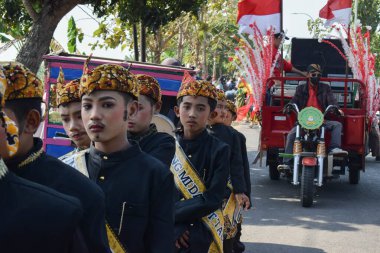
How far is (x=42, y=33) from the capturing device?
35.4 feet

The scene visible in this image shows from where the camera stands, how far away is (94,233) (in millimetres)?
2117

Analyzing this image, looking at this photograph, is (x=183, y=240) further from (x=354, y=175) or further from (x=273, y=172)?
(x=273, y=172)

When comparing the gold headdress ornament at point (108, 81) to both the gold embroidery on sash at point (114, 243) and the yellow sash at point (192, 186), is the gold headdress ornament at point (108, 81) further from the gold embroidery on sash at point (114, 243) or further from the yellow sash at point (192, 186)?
the yellow sash at point (192, 186)

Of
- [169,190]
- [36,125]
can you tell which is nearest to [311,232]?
[169,190]

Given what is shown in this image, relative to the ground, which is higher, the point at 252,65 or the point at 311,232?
the point at 252,65

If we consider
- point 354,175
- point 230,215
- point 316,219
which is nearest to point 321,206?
point 316,219

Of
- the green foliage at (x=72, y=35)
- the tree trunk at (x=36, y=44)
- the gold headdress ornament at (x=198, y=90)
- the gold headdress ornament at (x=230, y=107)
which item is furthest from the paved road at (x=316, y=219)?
the green foliage at (x=72, y=35)

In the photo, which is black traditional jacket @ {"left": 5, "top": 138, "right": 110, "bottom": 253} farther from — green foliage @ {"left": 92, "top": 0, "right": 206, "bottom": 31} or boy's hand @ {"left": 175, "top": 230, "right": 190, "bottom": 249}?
green foliage @ {"left": 92, "top": 0, "right": 206, "bottom": 31}

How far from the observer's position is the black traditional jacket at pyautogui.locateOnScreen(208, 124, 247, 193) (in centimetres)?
598

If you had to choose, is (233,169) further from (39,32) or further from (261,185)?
(261,185)

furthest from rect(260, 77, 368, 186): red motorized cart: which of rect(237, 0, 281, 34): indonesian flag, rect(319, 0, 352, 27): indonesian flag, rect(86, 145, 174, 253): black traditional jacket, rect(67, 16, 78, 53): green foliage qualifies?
rect(67, 16, 78, 53): green foliage

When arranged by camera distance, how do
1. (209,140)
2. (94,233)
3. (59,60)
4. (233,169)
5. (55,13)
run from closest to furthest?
(94,233) → (209,140) → (233,169) → (59,60) → (55,13)

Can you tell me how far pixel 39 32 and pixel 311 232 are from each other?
473 cm

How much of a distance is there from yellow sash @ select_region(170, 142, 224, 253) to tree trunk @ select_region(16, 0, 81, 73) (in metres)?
6.05
